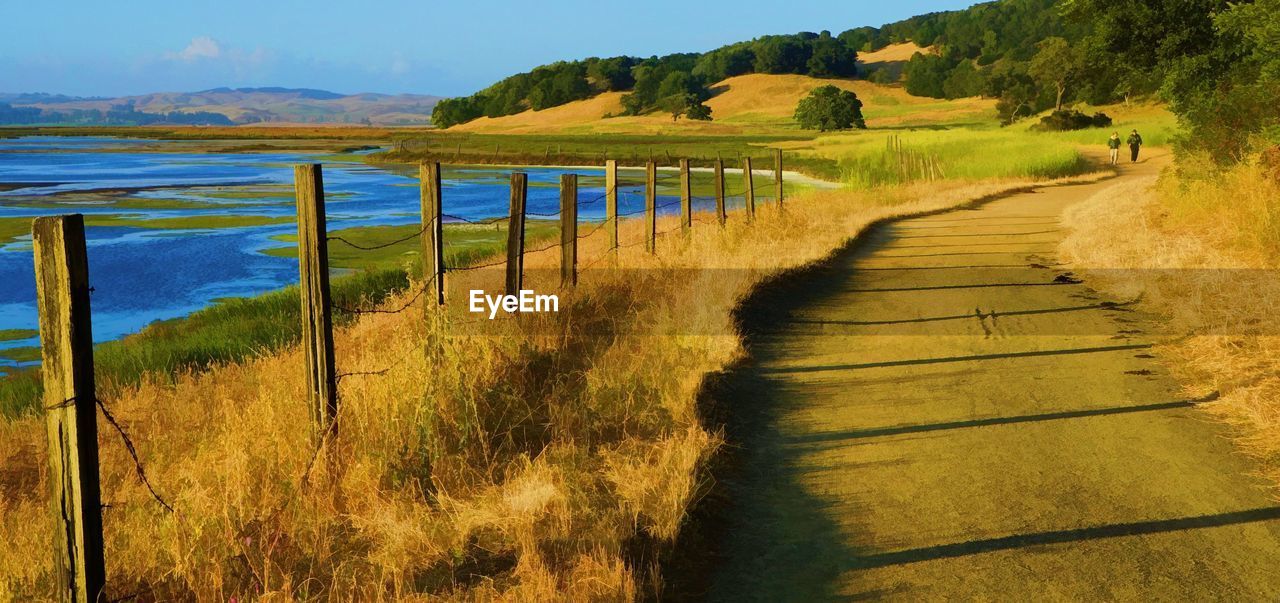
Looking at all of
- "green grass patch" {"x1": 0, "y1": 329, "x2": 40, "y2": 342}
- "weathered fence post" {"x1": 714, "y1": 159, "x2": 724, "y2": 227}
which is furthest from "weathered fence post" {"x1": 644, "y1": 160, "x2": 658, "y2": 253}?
"green grass patch" {"x1": 0, "y1": 329, "x2": 40, "y2": 342}

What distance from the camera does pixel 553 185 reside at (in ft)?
165

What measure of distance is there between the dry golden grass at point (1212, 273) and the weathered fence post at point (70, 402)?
6.06 metres

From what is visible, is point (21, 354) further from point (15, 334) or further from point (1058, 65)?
point (1058, 65)

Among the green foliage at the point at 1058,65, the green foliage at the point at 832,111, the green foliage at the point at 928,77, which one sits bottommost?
the green foliage at the point at 832,111

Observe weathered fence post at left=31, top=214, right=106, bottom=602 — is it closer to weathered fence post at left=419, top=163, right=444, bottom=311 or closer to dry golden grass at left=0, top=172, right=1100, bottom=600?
dry golden grass at left=0, top=172, right=1100, bottom=600

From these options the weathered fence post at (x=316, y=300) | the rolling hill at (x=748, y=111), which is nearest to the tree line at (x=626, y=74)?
the rolling hill at (x=748, y=111)

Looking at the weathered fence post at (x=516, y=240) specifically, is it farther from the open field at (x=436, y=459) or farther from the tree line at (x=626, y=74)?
the tree line at (x=626, y=74)

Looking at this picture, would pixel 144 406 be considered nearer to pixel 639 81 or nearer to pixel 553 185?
pixel 553 185

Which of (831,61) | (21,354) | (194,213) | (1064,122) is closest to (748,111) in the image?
(831,61)

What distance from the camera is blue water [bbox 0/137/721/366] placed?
62.3 feet

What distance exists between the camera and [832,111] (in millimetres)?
106500

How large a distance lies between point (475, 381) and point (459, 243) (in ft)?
58.2

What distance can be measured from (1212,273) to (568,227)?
7070 mm

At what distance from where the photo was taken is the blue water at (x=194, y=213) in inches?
747
